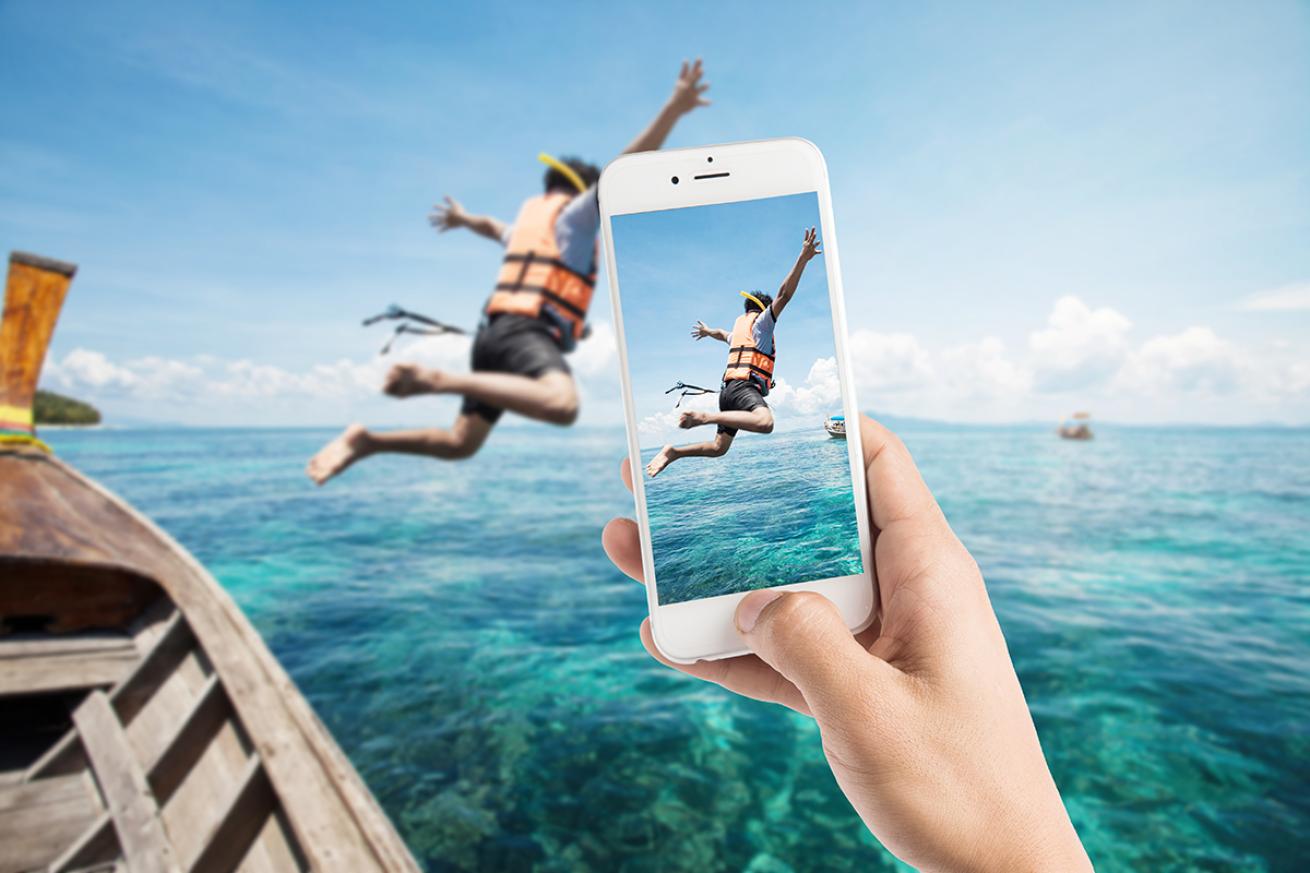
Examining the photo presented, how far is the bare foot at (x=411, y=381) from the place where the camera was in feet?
11.5

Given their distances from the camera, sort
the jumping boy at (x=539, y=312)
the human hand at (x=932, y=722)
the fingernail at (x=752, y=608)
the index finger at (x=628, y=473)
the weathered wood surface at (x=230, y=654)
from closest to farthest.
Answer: the human hand at (x=932, y=722) < the fingernail at (x=752, y=608) < the index finger at (x=628, y=473) < the weathered wood surface at (x=230, y=654) < the jumping boy at (x=539, y=312)

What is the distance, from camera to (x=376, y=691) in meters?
8.03

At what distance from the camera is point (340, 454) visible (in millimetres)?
3908

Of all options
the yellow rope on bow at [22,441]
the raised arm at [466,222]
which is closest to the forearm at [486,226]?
the raised arm at [466,222]

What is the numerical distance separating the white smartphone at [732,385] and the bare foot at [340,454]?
2.79 metres

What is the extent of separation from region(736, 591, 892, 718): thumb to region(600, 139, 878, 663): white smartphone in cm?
23

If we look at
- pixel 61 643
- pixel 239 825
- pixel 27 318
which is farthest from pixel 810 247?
pixel 27 318

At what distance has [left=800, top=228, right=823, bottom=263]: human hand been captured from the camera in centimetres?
169

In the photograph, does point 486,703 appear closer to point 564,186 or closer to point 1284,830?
point 564,186

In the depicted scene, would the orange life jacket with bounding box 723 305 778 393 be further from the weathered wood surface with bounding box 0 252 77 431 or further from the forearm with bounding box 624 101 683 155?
the weathered wood surface with bounding box 0 252 77 431

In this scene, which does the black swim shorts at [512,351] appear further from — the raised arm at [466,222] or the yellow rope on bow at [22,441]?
the yellow rope on bow at [22,441]

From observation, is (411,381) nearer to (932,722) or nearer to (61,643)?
(932,722)

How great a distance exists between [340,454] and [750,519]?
3.13 meters

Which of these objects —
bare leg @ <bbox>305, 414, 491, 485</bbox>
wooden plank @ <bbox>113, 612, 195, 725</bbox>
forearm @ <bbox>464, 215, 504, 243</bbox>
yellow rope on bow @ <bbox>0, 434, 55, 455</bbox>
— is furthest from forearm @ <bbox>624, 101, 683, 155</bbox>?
yellow rope on bow @ <bbox>0, 434, 55, 455</bbox>
